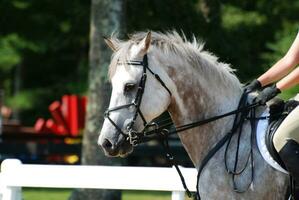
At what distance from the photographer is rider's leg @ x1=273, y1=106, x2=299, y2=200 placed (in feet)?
17.7

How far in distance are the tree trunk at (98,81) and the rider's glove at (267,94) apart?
21.8 ft

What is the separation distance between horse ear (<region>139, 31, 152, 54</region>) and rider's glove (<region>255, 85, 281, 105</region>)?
2.98ft

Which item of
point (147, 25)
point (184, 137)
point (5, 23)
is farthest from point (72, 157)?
point (184, 137)

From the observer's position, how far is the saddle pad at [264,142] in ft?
18.1

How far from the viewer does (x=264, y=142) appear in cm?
557

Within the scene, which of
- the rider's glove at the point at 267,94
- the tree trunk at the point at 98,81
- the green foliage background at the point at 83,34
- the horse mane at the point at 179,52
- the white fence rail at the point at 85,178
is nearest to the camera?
the rider's glove at the point at 267,94

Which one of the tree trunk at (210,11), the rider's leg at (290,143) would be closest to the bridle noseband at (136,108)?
the rider's leg at (290,143)

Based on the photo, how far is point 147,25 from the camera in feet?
47.3

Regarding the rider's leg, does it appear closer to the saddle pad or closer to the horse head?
the saddle pad

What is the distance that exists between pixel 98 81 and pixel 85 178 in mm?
4857

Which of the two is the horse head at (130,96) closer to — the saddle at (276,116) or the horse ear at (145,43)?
the horse ear at (145,43)

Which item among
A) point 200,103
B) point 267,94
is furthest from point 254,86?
point 200,103

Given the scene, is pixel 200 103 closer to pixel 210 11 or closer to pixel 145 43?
pixel 145 43

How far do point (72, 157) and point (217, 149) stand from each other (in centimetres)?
1460
